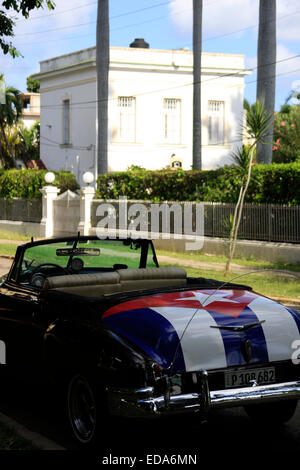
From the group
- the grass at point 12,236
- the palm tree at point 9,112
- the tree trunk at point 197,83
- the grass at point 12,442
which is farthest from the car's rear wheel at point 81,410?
the palm tree at point 9,112

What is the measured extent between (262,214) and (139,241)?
15748 millimetres

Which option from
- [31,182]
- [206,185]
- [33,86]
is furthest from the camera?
[33,86]

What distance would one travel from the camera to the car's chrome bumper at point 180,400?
4793 mm

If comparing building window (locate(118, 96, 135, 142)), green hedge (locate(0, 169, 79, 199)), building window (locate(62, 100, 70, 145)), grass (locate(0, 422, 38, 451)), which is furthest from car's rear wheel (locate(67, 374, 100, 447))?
building window (locate(62, 100, 70, 145))

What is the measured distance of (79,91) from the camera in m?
41.6

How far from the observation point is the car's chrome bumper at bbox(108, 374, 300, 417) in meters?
4.79

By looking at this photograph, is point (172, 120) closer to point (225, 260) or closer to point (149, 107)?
point (149, 107)

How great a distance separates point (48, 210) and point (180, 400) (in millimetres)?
28622

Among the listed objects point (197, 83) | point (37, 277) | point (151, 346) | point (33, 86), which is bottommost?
point (151, 346)

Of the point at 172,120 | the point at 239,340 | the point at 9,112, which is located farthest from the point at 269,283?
the point at 9,112

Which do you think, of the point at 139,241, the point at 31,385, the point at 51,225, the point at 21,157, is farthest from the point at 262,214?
the point at 21,157

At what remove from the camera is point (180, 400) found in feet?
15.9

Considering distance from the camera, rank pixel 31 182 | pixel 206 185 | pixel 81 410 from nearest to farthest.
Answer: pixel 81 410 → pixel 206 185 → pixel 31 182

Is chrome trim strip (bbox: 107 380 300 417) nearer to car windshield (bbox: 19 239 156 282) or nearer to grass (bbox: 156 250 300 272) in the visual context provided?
car windshield (bbox: 19 239 156 282)
